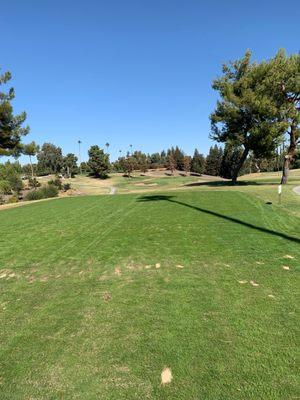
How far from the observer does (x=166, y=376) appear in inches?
143

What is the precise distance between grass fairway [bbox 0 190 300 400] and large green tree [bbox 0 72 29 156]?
21.6 m

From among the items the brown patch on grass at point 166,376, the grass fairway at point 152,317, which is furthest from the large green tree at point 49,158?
the brown patch on grass at point 166,376

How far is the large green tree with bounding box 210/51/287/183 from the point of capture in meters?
29.2

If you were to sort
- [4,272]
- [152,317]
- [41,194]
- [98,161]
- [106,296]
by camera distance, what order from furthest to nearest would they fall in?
[98,161]
[41,194]
[4,272]
[106,296]
[152,317]

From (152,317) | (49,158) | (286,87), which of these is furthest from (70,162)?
(152,317)

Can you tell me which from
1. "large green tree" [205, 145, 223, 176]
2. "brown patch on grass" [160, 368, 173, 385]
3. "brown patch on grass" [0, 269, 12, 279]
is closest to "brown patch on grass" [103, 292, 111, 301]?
"brown patch on grass" [160, 368, 173, 385]

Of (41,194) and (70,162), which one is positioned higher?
(70,162)

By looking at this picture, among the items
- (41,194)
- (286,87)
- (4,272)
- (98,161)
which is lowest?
(41,194)

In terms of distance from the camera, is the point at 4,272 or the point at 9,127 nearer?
the point at 4,272

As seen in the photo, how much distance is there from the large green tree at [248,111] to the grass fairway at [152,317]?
71.6 feet

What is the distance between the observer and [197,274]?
6.73 metres

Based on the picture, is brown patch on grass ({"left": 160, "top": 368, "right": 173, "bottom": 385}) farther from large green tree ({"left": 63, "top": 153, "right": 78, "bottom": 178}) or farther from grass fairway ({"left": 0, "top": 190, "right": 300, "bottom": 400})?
large green tree ({"left": 63, "top": 153, "right": 78, "bottom": 178})

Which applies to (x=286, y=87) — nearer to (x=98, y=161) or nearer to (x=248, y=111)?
A: (x=248, y=111)

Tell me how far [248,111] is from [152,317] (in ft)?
102
